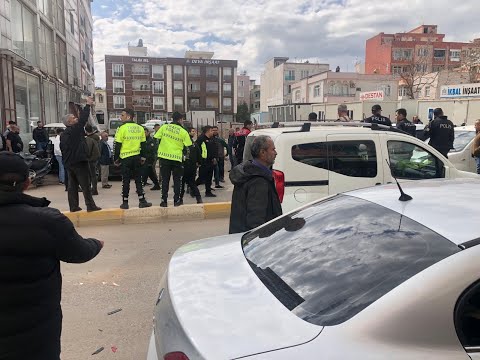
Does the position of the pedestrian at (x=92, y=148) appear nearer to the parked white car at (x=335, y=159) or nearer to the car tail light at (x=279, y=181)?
the parked white car at (x=335, y=159)

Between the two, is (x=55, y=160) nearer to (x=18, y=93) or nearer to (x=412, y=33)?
(x=18, y=93)

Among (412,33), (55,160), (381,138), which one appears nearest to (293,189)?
(381,138)

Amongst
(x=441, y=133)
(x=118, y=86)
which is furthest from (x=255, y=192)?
(x=118, y=86)

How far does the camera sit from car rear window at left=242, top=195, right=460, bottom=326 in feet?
5.48

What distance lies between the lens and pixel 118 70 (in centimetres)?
8106

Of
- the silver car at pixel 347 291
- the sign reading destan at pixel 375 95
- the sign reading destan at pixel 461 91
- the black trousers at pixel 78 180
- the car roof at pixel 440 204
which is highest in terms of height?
the sign reading destan at pixel 375 95

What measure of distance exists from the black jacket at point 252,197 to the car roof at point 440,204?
106 cm

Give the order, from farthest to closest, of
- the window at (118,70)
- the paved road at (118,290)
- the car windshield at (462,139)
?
the window at (118,70) < the car windshield at (462,139) < the paved road at (118,290)

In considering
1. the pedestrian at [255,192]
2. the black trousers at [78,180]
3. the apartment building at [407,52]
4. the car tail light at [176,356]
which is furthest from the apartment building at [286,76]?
the car tail light at [176,356]

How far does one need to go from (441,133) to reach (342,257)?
8.70 meters

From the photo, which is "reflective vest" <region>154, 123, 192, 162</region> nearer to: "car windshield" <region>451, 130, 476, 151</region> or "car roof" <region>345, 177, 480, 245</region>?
"car roof" <region>345, 177, 480, 245</region>

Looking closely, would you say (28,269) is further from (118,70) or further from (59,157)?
(118,70)

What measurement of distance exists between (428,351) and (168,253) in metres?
4.60

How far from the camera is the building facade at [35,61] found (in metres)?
16.7
